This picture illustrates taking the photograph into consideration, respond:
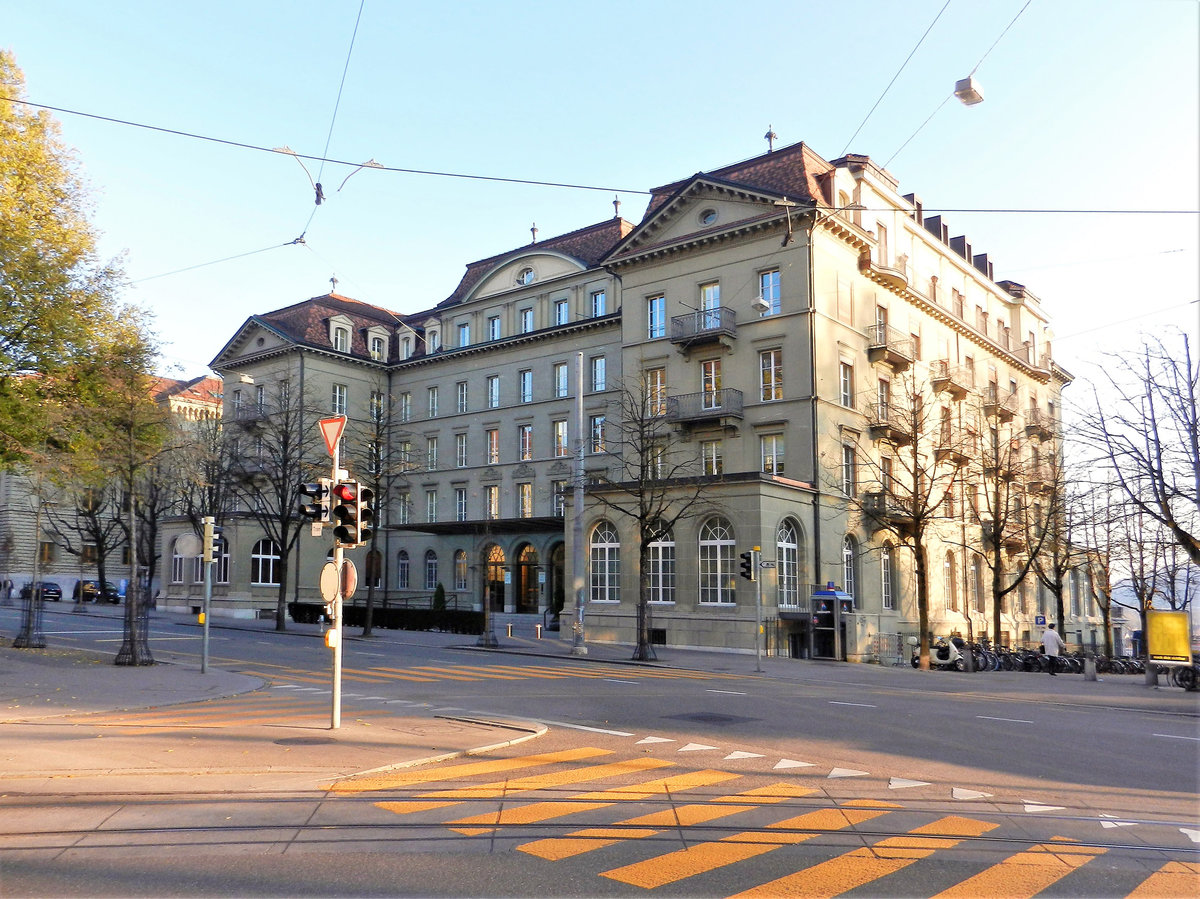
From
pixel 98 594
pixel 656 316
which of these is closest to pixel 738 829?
pixel 656 316

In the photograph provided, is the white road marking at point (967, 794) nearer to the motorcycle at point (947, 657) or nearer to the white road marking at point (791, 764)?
the white road marking at point (791, 764)

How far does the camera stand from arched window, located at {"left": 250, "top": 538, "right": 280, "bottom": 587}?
5538 cm

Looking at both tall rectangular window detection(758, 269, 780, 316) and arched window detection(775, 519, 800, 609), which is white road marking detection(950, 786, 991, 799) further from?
tall rectangular window detection(758, 269, 780, 316)

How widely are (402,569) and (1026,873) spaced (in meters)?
55.3

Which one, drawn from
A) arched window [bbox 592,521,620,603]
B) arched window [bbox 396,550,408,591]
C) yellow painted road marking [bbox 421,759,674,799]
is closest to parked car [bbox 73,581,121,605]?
arched window [bbox 396,550,408,591]

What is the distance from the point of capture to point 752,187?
131ft

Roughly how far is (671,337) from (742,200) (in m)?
6.41

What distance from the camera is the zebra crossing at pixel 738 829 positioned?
22.6ft

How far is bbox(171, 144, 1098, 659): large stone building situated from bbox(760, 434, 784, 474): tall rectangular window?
9cm

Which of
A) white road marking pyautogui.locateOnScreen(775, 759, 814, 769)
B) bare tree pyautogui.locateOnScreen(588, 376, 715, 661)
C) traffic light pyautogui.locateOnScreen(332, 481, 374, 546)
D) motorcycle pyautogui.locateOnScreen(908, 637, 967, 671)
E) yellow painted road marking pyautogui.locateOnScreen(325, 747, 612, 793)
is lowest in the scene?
motorcycle pyautogui.locateOnScreen(908, 637, 967, 671)

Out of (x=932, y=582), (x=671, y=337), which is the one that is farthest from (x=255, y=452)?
(x=932, y=582)

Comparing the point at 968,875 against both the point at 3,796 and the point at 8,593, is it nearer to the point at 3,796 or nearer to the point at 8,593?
the point at 3,796

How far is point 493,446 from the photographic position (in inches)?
2233

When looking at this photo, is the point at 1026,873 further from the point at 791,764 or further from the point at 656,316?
the point at 656,316
